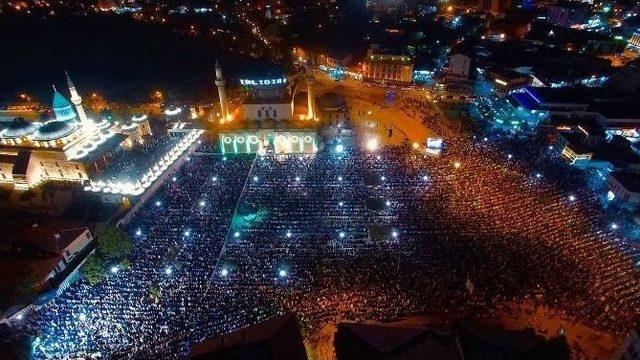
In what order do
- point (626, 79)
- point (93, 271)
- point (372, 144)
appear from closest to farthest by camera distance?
point (93, 271)
point (372, 144)
point (626, 79)

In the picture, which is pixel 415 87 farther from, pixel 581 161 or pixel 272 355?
pixel 272 355

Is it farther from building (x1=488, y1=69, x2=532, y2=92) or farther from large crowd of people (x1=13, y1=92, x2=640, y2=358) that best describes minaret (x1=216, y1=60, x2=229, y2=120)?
building (x1=488, y1=69, x2=532, y2=92)

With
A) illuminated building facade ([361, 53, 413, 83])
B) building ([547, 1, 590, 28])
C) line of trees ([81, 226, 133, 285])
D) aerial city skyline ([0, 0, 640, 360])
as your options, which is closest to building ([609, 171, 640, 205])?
aerial city skyline ([0, 0, 640, 360])

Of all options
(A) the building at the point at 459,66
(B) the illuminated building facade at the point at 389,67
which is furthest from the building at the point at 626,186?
(B) the illuminated building facade at the point at 389,67

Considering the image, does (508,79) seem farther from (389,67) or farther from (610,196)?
(610,196)

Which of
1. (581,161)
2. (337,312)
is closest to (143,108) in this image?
(337,312)

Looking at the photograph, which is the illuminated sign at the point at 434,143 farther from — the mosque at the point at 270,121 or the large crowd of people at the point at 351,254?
the mosque at the point at 270,121

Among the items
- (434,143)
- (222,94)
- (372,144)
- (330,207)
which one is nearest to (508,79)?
(434,143)
